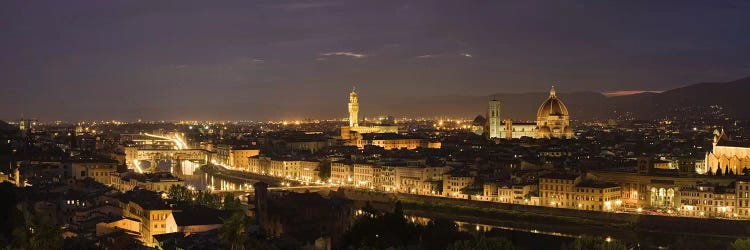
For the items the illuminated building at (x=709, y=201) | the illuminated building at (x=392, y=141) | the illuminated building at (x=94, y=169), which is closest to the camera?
the illuminated building at (x=709, y=201)

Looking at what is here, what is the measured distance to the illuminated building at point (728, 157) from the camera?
3212 centimetres

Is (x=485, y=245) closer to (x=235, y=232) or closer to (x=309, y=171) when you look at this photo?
(x=235, y=232)

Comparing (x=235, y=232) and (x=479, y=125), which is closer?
(x=235, y=232)

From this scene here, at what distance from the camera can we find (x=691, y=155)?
129 ft

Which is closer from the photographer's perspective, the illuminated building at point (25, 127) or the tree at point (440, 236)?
the tree at point (440, 236)

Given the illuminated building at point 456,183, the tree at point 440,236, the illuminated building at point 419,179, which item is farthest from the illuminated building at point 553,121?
the tree at point 440,236

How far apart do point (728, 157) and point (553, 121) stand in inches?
1090

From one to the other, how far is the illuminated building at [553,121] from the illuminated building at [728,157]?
82.5ft

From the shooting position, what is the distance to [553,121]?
60.5 meters

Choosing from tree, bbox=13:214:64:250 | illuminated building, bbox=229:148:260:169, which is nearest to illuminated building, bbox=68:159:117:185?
illuminated building, bbox=229:148:260:169

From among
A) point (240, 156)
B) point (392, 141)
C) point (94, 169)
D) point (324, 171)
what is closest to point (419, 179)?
point (324, 171)

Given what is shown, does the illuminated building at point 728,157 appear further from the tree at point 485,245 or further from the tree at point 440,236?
the tree at point 485,245

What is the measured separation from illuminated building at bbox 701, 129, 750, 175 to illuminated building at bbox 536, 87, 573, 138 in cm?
2515

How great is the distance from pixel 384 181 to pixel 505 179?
6536mm
